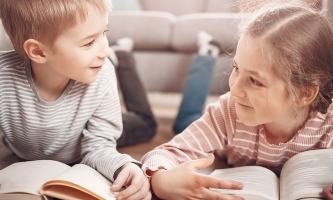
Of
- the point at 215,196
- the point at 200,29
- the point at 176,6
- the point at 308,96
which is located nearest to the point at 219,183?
the point at 215,196

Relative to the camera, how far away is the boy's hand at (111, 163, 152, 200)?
0.86 m

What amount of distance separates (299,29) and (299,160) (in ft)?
0.89

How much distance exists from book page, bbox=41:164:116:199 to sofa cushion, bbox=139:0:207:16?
6.10ft

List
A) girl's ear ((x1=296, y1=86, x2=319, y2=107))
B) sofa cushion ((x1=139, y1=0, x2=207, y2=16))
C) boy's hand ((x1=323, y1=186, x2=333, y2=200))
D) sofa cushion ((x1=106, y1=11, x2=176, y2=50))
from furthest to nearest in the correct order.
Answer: sofa cushion ((x1=139, y1=0, x2=207, y2=16)) < sofa cushion ((x1=106, y1=11, x2=176, y2=50)) < girl's ear ((x1=296, y1=86, x2=319, y2=107)) < boy's hand ((x1=323, y1=186, x2=333, y2=200))

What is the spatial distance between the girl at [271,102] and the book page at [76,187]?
114mm

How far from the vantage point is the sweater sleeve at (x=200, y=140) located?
1.00 m

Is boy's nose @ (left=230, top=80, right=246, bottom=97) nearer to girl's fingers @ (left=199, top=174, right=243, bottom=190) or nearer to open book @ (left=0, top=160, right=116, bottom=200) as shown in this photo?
girl's fingers @ (left=199, top=174, right=243, bottom=190)

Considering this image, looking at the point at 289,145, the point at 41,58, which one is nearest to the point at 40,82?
the point at 41,58

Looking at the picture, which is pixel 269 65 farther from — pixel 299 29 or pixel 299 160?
pixel 299 160

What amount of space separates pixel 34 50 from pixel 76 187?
355 mm

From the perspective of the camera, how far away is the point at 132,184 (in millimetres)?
875

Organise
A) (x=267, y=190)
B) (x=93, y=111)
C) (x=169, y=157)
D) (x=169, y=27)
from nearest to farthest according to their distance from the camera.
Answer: (x=267, y=190) < (x=169, y=157) < (x=93, y=111) < (x=169, y=27)

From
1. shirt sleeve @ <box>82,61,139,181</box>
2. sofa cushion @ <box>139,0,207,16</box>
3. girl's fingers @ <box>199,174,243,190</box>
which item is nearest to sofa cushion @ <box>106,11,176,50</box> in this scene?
sofa cushion @ <box>139,0,207,16</box>

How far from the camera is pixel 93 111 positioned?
3.64 ft
